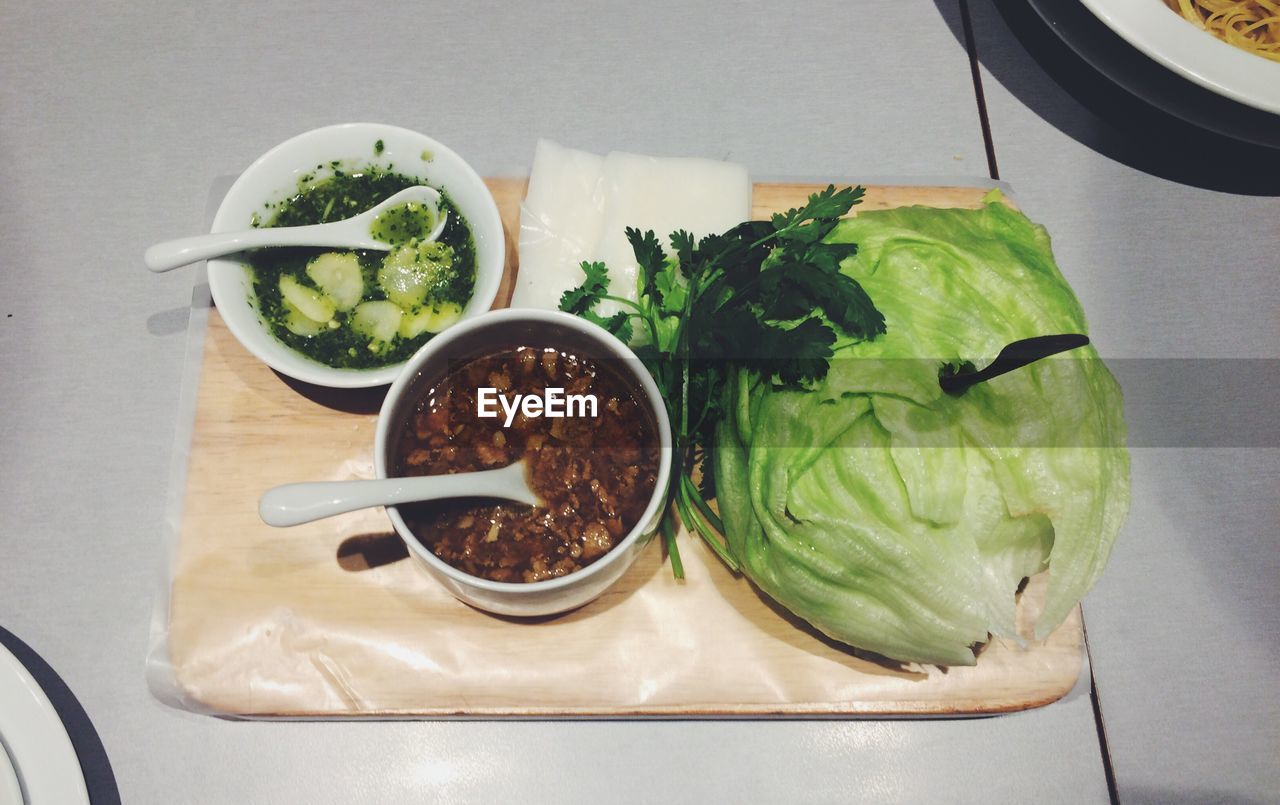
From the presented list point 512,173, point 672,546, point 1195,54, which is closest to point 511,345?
point 672,546

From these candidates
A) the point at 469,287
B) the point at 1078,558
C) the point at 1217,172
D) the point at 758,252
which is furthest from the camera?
the point at 1217,172

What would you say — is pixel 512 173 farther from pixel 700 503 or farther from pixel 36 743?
pixel 36 743

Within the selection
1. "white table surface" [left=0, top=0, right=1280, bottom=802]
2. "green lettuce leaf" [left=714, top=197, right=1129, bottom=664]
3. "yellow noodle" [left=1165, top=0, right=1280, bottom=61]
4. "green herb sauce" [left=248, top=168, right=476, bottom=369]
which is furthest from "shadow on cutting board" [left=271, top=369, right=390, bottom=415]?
"yellow noodle" [left=1165, top=0, right=1280, bottom=61]

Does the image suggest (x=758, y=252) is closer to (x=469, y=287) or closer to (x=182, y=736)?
(x=469, y=287)

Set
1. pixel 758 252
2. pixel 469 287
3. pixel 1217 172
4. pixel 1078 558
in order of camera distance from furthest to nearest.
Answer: pixel 1217 172, pixel 469 287, pixel 758 252, pixel 1078 558

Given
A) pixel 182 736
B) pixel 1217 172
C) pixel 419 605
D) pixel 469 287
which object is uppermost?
pixel 1217 172

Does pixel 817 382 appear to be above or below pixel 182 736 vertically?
above

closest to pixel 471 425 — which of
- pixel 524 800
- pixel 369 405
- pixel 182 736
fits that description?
pixel 369 405

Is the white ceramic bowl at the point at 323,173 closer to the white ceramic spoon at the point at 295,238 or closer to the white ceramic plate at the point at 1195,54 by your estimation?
the white ceramic spoon at the point at 295,238
